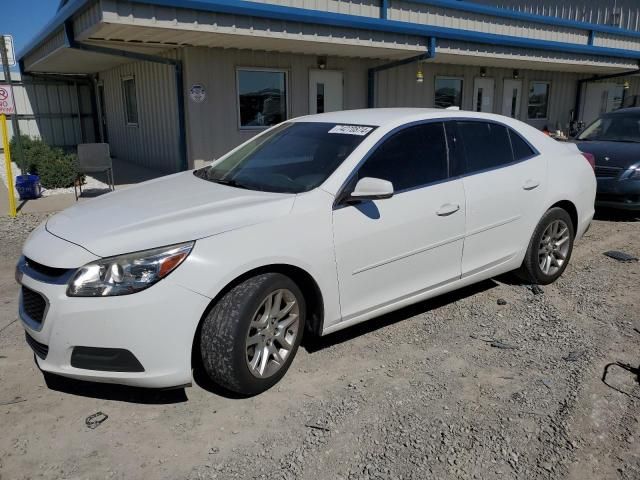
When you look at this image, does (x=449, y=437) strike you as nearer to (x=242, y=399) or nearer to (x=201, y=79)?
(x=242, y=399)

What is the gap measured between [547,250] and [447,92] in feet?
37.6

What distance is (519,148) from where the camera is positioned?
4648mm

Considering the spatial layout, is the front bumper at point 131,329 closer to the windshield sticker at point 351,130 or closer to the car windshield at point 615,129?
the windshield sticker at point 351,130

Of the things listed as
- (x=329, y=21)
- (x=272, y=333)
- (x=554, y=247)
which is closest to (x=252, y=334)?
(x=272, y=333)

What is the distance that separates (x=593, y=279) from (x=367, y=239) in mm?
2979

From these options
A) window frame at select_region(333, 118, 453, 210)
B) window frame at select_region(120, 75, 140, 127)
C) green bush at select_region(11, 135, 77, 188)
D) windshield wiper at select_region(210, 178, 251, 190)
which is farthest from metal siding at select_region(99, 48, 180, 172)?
window frame at select_region(333, 118, 453, 210)

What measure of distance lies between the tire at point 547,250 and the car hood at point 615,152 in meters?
3.21

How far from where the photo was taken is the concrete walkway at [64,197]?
29.3 feet

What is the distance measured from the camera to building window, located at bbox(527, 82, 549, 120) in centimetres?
1783

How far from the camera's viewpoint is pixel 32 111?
19203mm

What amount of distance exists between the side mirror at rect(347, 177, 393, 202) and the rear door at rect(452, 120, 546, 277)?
0.99 metres

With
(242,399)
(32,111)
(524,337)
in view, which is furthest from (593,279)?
(32,111)

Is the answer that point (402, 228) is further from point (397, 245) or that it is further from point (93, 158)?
point (93, 158)

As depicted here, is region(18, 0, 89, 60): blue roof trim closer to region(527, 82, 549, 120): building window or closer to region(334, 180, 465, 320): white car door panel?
region(334, 180, 465, 320): white car door panel
